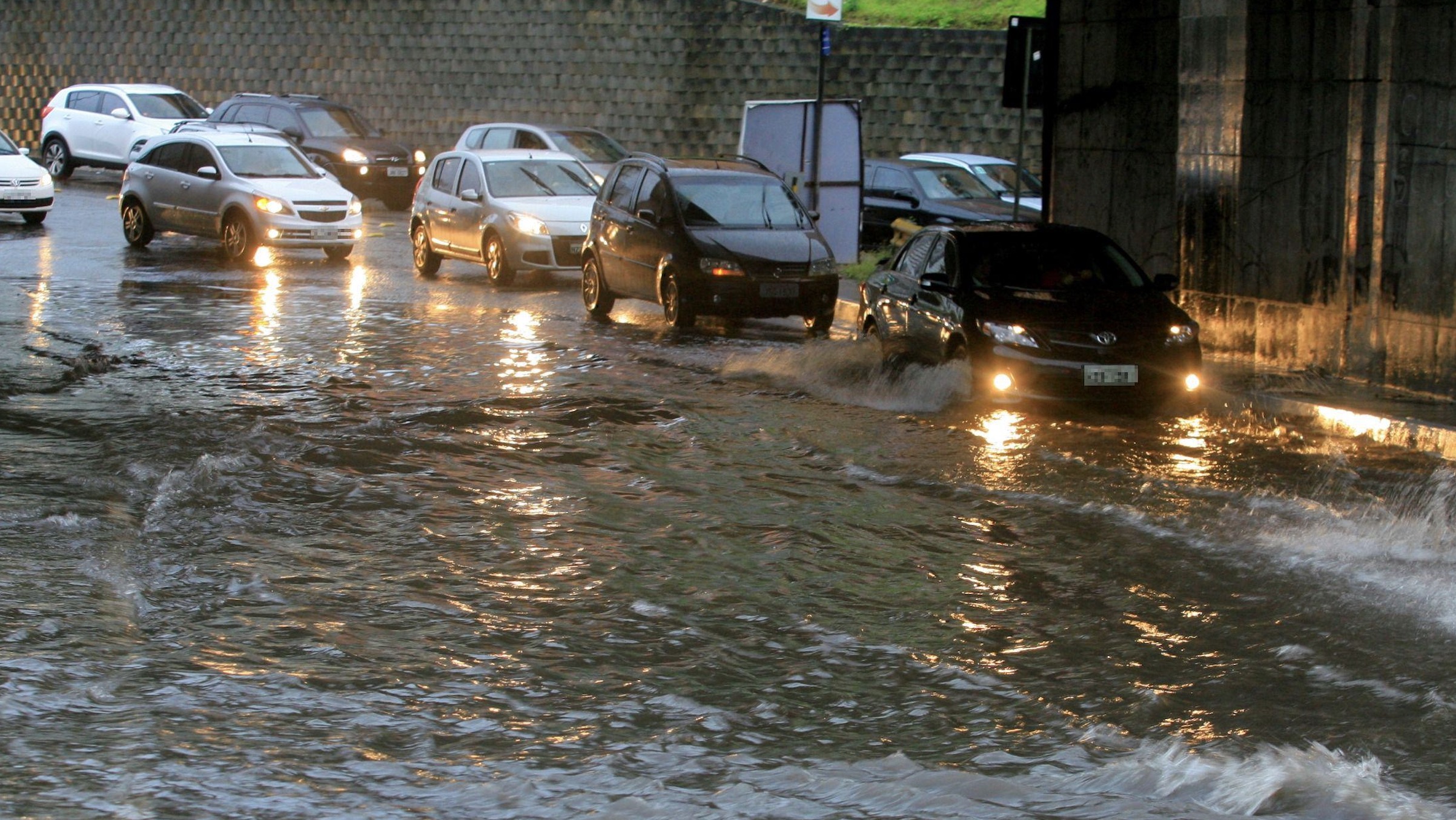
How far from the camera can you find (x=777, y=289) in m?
16.4

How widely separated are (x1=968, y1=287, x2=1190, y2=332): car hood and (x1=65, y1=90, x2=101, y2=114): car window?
2763cm

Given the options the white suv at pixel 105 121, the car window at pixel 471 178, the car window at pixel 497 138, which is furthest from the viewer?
the white suv at pixel 105 121

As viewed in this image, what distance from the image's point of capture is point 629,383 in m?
13.1

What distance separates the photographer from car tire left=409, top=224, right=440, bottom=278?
72.4 ft

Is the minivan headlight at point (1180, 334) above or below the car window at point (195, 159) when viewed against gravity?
below

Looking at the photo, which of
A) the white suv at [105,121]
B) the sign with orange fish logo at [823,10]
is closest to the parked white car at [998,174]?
the sign with orange fish logo at [823,10]

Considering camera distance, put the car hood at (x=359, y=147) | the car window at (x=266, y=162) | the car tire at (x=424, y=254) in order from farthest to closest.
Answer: the car hood at (x=359, y=147) → the car window at (x=266, y=162) → the car tire at (x=424, y=254)

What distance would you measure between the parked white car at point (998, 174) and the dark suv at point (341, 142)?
11.1 metres

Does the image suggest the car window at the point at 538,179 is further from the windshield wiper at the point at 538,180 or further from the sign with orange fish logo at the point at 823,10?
the sign with orange fish logo at the point at 823,10

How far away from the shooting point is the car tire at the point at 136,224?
78.8 feet

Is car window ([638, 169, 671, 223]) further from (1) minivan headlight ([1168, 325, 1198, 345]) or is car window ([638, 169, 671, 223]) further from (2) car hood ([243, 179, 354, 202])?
(2) car hood ([243, 179, 354, 202])

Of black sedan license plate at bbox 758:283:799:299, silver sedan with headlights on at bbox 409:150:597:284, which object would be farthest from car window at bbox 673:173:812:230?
silver sedan with headlights on at bbox 409:150:597:284

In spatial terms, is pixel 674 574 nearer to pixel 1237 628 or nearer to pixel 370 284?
pixel 1237 628

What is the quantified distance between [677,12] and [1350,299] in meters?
21.5
